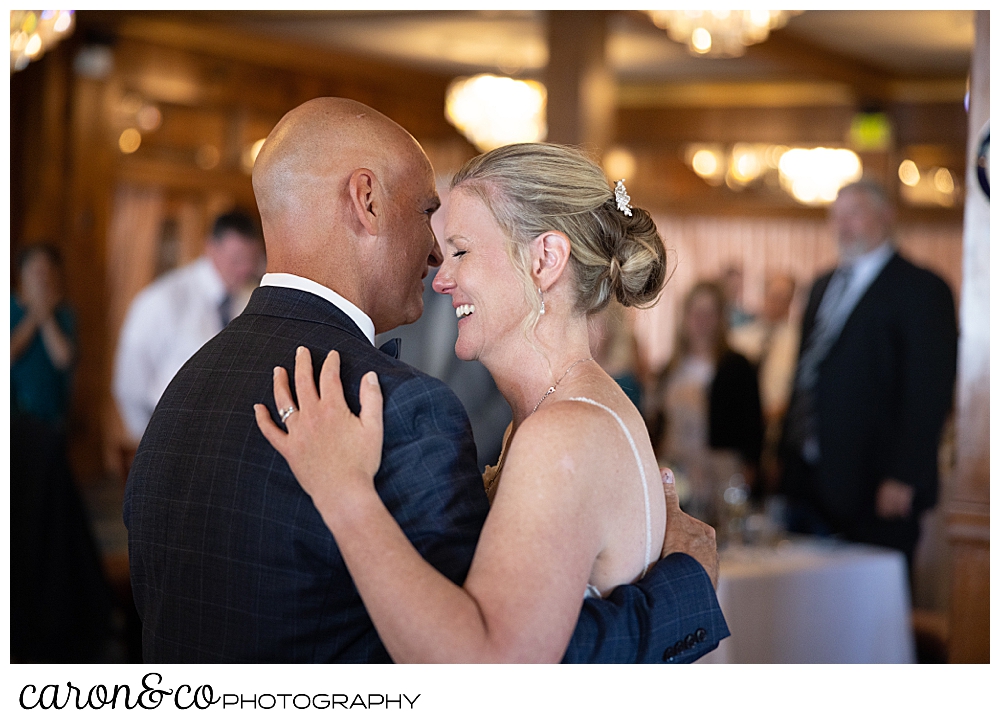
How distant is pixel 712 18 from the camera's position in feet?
17.2

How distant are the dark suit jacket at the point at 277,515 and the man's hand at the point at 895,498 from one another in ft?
8.93

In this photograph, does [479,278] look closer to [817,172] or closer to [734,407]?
[734,407]

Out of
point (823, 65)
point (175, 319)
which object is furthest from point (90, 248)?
point (823, 65)

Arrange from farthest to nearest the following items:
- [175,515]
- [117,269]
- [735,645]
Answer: [117,269], [735,645], [175,515]

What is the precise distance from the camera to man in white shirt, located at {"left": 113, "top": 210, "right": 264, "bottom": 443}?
15.9ft

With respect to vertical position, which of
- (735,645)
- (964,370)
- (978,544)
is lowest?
(735,645)

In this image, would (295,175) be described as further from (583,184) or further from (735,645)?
(735,645)

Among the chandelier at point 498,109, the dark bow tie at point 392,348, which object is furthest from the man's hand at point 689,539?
the chandelier at point 498,109

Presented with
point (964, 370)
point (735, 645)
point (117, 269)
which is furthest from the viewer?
point (117, 269)

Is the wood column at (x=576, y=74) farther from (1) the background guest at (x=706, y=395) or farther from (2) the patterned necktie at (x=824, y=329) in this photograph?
(2) the patterned necktie at (x=824, y=329)

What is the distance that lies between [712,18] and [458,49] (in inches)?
104

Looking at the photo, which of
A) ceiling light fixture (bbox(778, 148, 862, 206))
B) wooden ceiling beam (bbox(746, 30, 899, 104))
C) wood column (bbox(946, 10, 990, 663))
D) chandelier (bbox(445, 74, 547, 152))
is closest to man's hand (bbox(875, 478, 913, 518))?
wood column (bbox(946, 10, 990, 663))

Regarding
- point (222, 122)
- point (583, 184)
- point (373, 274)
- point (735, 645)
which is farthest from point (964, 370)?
point (222, 122)

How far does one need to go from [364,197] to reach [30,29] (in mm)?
1628
